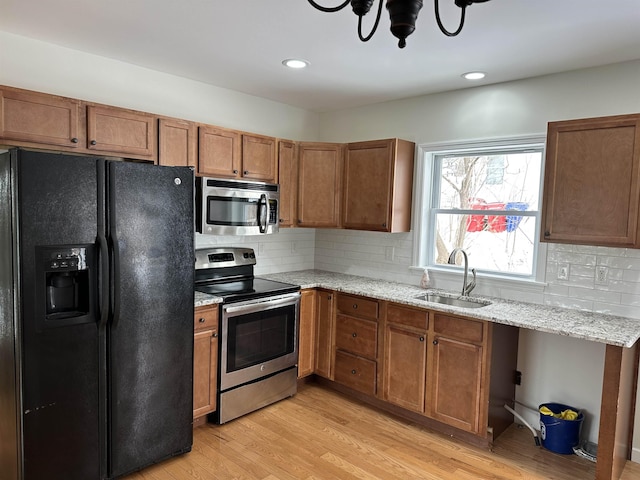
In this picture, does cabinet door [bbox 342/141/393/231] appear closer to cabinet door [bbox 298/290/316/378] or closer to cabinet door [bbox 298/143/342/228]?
cabinet door [bbox 298/143/342/228]

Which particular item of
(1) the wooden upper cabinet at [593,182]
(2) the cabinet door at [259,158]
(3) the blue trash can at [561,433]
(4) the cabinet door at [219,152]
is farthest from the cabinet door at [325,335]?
(1) the wooden upper cabinet at [593,182]

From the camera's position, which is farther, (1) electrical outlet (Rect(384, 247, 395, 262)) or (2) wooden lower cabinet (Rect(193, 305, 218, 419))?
(1) electrical outlet (Rect(384, 247, 395, 262))

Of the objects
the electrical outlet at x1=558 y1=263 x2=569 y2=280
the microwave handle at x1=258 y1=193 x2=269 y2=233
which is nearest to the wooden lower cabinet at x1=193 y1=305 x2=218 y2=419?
the microwave handle at x1=258 y1=193 x2=269 y2=233

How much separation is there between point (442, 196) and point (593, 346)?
155 cm

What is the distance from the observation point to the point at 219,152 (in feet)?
10.9

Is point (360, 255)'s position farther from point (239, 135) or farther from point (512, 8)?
point (512, 8)

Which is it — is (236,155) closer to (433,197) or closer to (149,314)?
(149,314)

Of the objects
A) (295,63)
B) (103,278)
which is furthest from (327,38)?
(103,278)

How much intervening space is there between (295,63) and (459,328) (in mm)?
2058

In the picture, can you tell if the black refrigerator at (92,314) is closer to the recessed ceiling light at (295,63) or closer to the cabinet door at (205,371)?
the cabinet door at (205,371)

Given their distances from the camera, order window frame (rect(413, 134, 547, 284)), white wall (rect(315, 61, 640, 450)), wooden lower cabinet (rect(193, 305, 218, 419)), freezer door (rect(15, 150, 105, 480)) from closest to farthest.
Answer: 1. freezer door (rect(15, 150, 105, 480))
2. white wall (rect(315, 61, 640, 450))
3. wooden lower cabinet (rect(193, 305, 218, 419))
4. window frame (rect(413, 134, 547, 284))

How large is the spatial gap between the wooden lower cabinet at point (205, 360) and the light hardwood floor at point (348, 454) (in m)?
0.20

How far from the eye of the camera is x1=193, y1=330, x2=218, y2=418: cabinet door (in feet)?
9.48

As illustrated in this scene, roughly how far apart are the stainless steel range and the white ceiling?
4.80ft
